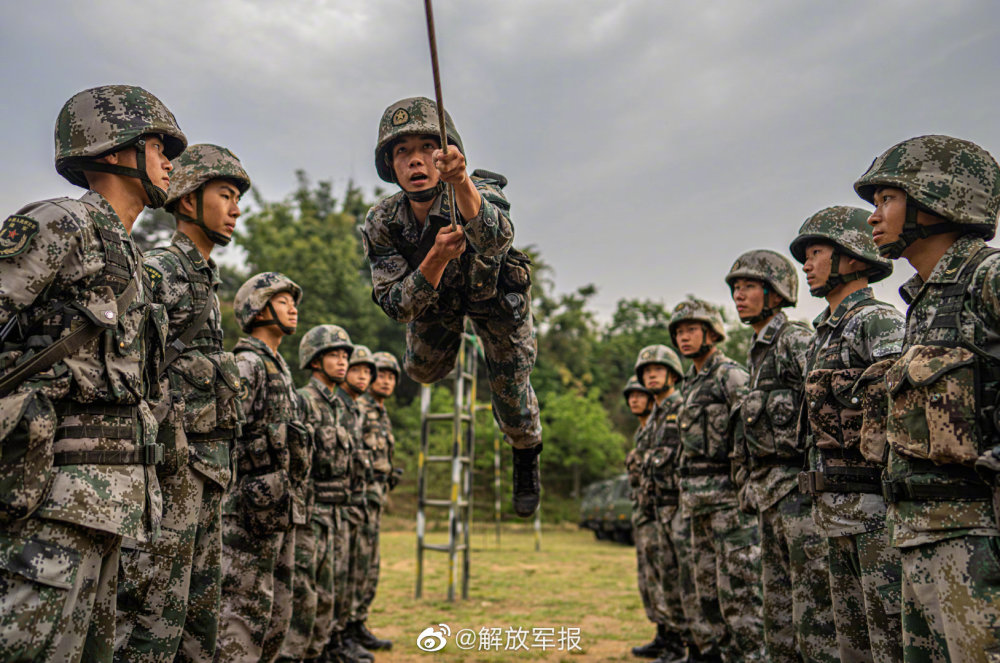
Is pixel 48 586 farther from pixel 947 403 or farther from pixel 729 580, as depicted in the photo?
pixel 729 580

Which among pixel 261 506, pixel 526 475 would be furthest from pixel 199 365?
pixel 526 475

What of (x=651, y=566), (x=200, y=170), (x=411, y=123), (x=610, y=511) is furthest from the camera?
(x=610, y=511)

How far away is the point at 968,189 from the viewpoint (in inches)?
133

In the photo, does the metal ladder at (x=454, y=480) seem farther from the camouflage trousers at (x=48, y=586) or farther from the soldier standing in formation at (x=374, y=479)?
the camouflage trousers at (x=48, y=586)

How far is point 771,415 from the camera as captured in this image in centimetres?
539

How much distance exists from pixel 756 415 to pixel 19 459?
4470mm

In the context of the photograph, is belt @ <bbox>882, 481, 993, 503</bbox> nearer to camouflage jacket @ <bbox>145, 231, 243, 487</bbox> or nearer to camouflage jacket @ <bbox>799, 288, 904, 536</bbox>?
camouflage jacket @ <bbox>799, 288, 904, 536</bbox>

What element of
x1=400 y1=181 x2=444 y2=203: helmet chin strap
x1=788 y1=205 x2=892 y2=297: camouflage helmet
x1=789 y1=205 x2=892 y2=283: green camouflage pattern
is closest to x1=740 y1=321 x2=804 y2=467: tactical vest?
x1=788 y1=205 x2=892 y2=297: camouflage helmet

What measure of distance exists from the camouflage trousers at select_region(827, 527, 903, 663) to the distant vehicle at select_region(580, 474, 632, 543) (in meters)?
16.3

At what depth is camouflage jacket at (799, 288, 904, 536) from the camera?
13.2 feet

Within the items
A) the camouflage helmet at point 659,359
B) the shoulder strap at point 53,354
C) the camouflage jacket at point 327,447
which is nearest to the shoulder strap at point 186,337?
the shoulder strap at point 53,354

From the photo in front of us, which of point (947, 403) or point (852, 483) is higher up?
point (947, 403)

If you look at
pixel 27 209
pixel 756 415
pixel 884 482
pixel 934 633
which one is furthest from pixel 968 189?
pixel 27 209

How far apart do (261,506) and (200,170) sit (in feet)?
7.84
